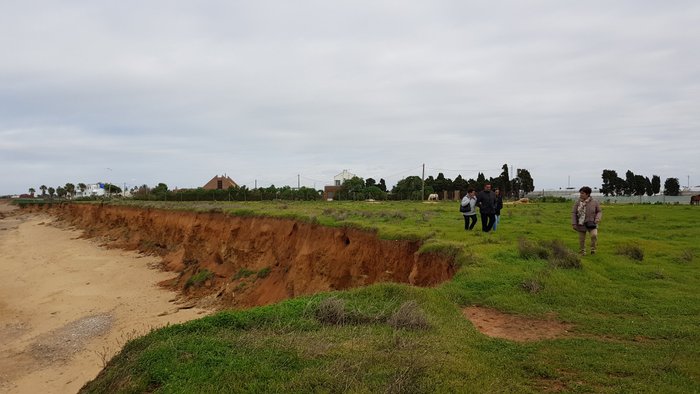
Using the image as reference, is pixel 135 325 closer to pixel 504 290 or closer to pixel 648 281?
pixel 504 290

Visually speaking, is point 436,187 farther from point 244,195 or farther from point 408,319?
point 408,319

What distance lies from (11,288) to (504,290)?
2784cm

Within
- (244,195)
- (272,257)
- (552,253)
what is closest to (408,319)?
(552,253)

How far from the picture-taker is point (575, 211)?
484 inches

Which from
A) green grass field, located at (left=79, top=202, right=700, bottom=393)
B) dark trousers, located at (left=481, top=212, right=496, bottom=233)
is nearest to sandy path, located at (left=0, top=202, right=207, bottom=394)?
green grass field, located at (left=79, top=202, right=700, bottom=393)

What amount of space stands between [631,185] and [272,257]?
66897 mm

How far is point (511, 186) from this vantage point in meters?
69.3

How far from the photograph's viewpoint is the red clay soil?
1521cm

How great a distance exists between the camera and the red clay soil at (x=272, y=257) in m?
15.2

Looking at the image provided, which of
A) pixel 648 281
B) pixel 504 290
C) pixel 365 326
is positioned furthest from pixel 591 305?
pixel 365 326

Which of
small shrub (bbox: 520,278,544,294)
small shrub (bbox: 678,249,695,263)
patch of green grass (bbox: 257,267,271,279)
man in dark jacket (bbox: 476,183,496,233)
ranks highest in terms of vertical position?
man in dark jacket (bbox: 476,183,496,233)

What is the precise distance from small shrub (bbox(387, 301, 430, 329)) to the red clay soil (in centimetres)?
518

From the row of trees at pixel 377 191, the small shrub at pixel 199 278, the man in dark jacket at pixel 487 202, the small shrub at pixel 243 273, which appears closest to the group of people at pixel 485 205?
the man in dark jacket at pixel 487 202

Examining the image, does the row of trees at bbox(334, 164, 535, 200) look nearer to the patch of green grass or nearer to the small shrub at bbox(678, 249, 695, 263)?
the patch of green grass
